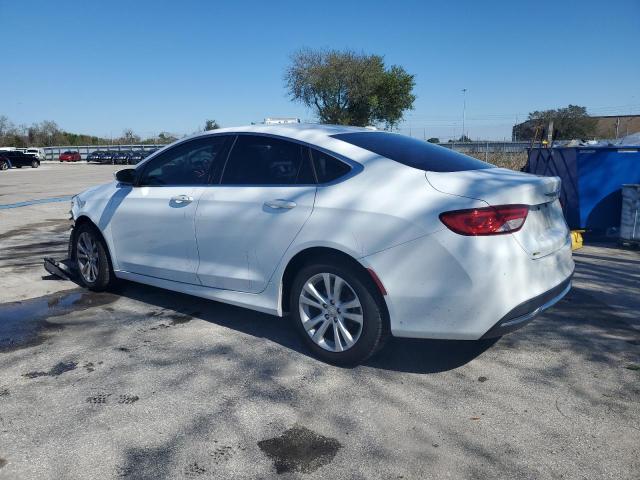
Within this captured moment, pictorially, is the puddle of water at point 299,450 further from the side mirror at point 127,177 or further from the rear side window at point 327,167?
the side mirror at point 127,177

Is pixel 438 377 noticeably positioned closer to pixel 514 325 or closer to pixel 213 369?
pixel 514 325

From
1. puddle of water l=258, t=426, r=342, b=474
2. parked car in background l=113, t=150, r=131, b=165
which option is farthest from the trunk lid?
parked car in background l=113, t=150, r=131, b=165

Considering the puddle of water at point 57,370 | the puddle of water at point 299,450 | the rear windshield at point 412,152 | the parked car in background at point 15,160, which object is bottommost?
the puddle of water at point 299,450

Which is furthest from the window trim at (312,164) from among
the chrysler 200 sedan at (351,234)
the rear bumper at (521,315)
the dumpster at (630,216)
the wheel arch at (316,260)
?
the dumpster at (630,216)

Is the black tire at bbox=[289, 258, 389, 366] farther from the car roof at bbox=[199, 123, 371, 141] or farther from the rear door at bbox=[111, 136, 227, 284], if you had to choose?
the rear door at bbox=[111, 136, 227, 284]

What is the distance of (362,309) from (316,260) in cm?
46

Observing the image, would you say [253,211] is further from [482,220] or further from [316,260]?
[482,220]

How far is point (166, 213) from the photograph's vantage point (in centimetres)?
452

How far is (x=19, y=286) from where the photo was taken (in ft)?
18.9

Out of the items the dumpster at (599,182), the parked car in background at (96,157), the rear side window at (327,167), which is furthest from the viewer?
the parked car in background at (96,157)

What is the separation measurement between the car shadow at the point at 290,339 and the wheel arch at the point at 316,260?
42 centimetres

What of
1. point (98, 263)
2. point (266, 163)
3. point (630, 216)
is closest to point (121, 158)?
point (98, 263)

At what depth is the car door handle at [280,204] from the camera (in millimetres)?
3695

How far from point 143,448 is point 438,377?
1.87 m
